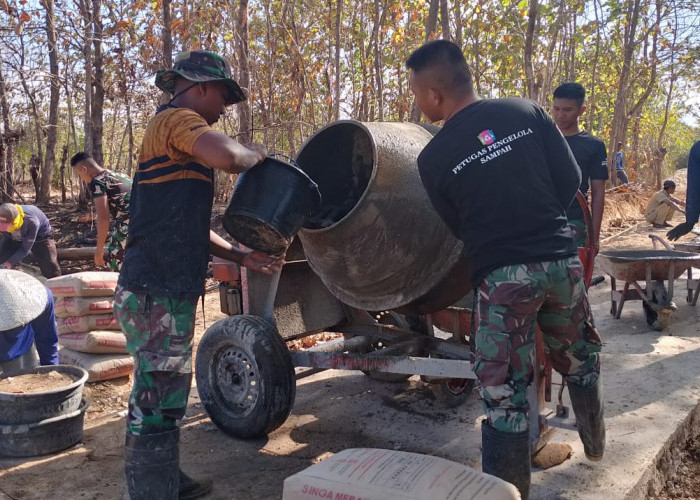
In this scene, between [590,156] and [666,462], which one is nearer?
[666,462]

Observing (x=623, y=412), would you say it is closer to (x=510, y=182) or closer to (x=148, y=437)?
(x=510, y=182)

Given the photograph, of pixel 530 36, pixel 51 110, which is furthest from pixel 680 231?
pixel 51 110

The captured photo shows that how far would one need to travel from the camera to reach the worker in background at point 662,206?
493 inches

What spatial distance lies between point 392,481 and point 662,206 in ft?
39.9

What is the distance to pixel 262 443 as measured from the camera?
392 centimetres

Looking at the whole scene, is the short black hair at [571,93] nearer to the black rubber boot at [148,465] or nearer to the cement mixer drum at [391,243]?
the cement mixer drum at [391,243]

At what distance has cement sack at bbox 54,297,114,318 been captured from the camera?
199 inches

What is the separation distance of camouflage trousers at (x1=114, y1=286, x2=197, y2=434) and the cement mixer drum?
3.20 feet

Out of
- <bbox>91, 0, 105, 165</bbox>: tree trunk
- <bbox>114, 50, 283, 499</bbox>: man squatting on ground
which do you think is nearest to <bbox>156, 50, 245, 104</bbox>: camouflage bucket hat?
<bbox>114, 50, 283, 499</bbox>: man squatting on ground

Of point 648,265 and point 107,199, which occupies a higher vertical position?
point 107,199

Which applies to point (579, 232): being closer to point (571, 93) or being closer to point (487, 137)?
point (571, 93)

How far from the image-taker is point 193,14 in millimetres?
8594

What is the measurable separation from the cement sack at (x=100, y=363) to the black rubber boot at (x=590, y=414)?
11.2 ft

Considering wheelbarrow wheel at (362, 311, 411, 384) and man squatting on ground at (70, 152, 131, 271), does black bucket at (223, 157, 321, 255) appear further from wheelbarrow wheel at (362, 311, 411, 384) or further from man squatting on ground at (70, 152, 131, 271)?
man squatting on ground at (70, 152, 131, 271)
